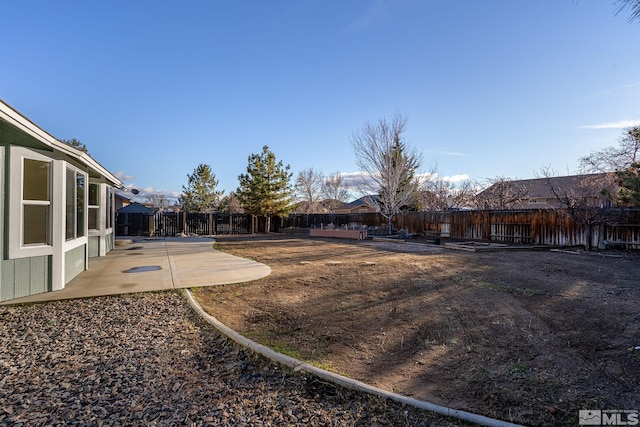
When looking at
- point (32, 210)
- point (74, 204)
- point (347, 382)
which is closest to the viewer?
point (347, 382)

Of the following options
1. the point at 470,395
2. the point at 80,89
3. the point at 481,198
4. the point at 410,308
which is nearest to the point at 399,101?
the point at 481,198

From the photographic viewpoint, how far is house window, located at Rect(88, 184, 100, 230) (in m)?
9.28

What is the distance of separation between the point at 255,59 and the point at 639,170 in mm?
15051

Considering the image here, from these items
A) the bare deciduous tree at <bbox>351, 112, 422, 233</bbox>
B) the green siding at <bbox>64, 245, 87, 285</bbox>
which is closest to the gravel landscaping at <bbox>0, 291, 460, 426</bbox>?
the green siding at <bbox>64, 245, 87, 285</bbox>

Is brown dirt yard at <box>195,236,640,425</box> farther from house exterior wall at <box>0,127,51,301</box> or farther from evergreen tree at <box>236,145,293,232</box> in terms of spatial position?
evergreen tree at <box>236,145,293,232</box>

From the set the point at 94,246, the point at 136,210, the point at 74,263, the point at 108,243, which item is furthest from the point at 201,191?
the point at 74,263

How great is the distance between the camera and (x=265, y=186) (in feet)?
79.2

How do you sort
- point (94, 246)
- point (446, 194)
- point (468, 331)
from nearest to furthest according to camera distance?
1. point (468, 331)
2. point (94, 246)
3. point (446, 194)

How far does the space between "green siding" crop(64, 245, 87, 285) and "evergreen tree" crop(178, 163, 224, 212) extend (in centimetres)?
2695

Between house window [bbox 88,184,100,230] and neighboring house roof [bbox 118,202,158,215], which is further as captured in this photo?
neighboring house roof [bbox 118,202,158,215]

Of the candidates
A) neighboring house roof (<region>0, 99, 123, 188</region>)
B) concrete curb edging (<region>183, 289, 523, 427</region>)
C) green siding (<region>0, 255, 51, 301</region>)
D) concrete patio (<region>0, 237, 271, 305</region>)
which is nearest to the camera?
concrete curb edging (<region>183, 289, 523, 427</region>)

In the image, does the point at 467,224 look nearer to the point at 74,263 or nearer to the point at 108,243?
the point at 108,243

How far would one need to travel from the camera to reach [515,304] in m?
5.20

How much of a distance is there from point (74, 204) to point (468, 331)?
25.4 ft
